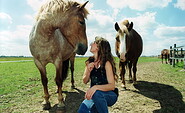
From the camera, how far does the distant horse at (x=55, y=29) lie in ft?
10.8

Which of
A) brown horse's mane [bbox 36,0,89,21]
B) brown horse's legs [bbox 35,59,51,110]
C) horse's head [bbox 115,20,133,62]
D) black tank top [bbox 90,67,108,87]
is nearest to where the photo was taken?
black tank top [bbox 90,67,108,87]

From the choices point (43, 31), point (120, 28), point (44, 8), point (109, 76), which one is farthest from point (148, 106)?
point (44, 8)

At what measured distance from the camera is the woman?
7.42 feet

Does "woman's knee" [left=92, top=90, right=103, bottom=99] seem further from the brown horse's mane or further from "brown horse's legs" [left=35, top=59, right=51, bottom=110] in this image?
the brown horse's mane

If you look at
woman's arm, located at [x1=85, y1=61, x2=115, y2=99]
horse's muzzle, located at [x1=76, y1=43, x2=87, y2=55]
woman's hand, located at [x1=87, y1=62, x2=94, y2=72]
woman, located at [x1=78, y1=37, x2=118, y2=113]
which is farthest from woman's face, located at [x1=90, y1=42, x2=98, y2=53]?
horse's muzzle, located at [x1=76, y1=43, x2=87, y2=55]

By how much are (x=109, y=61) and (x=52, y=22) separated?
6.01 feet

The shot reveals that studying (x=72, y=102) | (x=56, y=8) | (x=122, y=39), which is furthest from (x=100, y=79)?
(x=122, y=39)

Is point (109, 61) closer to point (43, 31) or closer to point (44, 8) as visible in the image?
point (43, 31)

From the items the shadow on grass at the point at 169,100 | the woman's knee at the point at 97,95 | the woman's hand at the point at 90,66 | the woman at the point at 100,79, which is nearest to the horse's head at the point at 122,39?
the shadow on grass at the point at 169,100

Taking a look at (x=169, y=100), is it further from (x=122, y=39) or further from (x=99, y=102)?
(x=99, y=102)

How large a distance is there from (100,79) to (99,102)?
1.37ft

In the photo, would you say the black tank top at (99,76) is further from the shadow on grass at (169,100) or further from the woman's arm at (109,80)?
the shadow on grass at (169,100)

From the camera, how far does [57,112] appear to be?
3246 millimetres

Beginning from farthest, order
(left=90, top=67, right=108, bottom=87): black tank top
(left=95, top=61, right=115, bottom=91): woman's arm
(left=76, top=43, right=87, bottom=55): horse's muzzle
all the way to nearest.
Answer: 1. (left=76, top=43, right=87, bottom=55): horse's muzzle
2. (left=90, top=67, right=108, bottom=87): black tank top
3. (left=95, top=61, right=115, bottom=91): woman's arm
